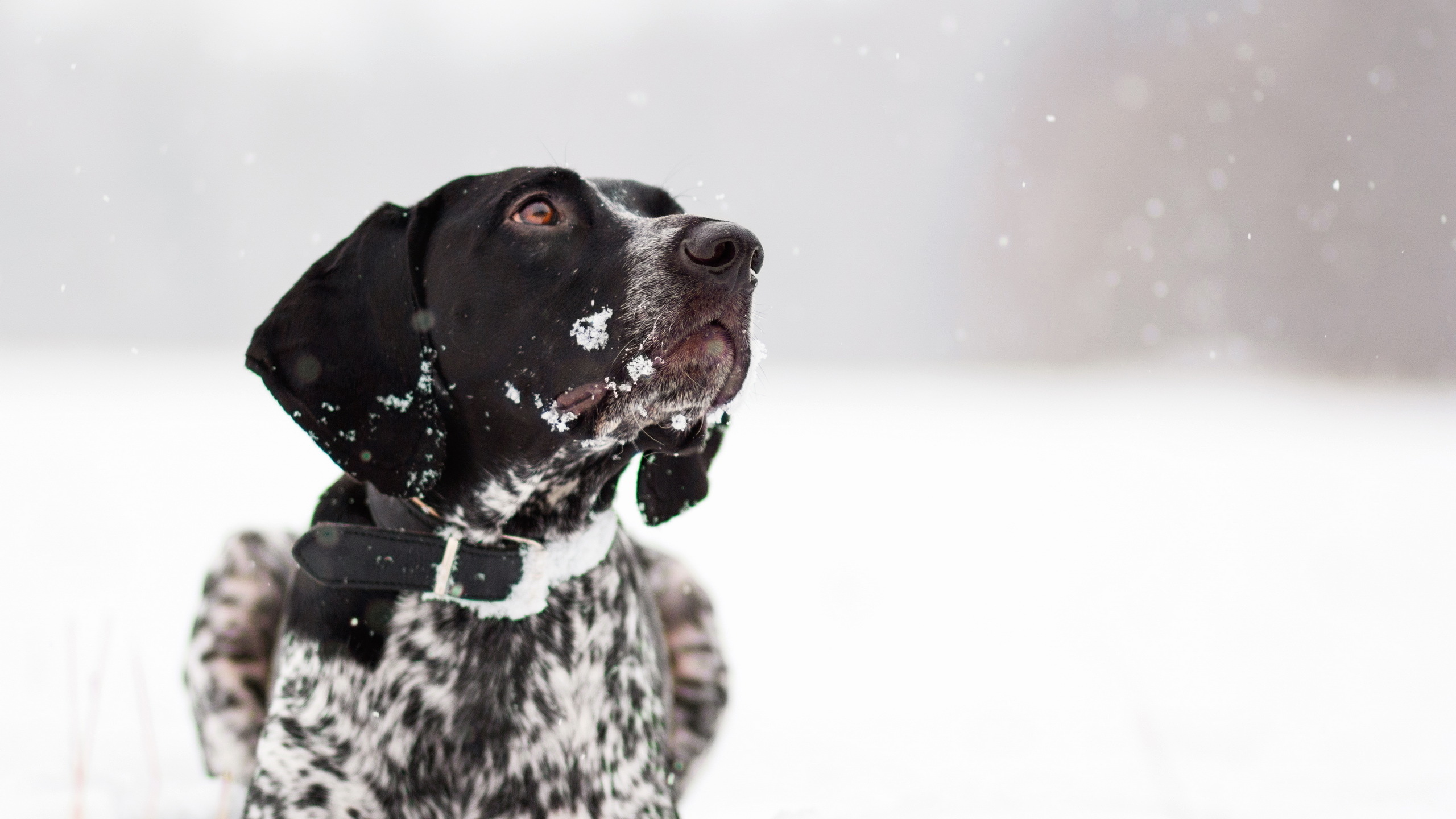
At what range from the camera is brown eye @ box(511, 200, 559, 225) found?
250cm

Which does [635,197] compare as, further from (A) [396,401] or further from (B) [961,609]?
(B) [961,609]

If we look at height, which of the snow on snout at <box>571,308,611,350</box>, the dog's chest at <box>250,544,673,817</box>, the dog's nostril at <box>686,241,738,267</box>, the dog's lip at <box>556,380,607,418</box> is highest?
the dog's nostril at <box>686,241,738,267</box>

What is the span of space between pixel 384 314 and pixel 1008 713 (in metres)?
3.40

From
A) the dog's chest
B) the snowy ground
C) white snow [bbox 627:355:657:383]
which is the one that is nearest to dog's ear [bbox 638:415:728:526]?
the dog's chest

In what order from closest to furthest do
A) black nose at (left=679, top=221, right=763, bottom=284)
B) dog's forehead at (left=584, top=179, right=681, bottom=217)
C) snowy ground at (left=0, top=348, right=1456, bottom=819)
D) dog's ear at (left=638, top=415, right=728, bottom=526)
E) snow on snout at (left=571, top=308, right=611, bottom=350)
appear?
black nose at (left=679, top=221, right=763, bottom=284) → snow on snout at (left=571, top=308, right=611, bottom=350) → dog's forehead at (left=584, top=179, right=681, bottom=217) → dog's ear at (left=638, top=415, right=728, bottom=526) → snowy ground at (left=0, top=348, right=1456, bottom=819)

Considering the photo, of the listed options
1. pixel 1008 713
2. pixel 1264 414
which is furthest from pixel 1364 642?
pixel 1264 414

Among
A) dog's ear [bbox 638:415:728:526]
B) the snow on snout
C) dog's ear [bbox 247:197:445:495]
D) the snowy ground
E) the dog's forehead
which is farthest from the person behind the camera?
the snowy ground

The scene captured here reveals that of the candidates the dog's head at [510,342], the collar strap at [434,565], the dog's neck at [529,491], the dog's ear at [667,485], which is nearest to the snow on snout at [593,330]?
the dog's head at [510,342]

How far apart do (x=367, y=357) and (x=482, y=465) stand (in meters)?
0.39

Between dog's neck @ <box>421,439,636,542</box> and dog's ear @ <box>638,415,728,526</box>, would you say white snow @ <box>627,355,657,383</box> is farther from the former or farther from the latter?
dog's ear @ <box>638,415,728,526</box>

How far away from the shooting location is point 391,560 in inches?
92.0

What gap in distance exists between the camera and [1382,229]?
71.7ft

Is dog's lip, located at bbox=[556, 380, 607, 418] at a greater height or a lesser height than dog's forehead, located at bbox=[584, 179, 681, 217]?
lesser

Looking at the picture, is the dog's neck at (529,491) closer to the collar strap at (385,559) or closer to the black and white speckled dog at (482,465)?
the black and white speckled dog at (482,465)
